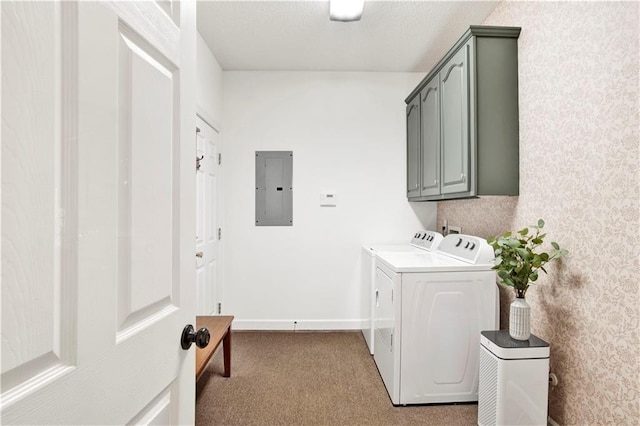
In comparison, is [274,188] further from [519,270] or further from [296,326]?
[519,270]

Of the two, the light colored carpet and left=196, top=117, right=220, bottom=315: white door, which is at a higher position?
left=196, top=117, right=220, bottom=315: white door

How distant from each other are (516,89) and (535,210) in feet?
2.46

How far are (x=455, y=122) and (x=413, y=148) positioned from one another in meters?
0.95

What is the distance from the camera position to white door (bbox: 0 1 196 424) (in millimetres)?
426

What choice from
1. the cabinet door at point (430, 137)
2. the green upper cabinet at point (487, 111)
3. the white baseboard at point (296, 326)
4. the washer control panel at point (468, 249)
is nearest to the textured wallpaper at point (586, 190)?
the green upper cabinet at point (487, 111)

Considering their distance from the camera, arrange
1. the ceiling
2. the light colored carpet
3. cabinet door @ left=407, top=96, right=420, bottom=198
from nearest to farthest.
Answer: the light colored carpet
the ceiling
cabinet door @ left=407, top=96, right=420, bottom=198

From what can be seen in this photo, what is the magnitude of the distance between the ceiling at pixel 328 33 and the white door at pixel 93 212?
6.32 ft

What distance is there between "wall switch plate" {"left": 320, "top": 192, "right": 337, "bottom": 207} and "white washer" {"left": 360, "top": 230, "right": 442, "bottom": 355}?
0.53m

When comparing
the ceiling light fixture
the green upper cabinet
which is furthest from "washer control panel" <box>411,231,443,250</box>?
the ceiling light fixture

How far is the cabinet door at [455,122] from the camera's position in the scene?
7.04ft

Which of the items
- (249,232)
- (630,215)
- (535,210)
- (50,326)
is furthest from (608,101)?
(249,232)

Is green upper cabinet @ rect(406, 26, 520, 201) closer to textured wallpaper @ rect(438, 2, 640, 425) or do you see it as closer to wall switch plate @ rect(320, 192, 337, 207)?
textured wallpaper @ rect(438, 2, 640, 425)

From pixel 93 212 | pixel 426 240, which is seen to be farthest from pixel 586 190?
pixel 93 212

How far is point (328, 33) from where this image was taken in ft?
8.95
